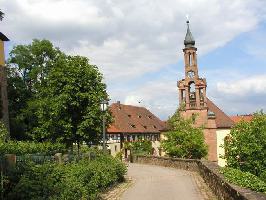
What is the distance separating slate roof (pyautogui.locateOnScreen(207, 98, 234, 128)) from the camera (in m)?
69.6

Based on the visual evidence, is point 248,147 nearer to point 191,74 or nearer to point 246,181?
point 246,181

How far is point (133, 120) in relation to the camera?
8138 cm

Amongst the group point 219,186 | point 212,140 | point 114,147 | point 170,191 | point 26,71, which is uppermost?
point 26,71

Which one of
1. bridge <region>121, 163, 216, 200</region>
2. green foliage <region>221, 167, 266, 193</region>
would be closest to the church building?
bridge <region>121, 163, 216, 200</region>

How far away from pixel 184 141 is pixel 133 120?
35.5 metres

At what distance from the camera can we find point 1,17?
13680mm

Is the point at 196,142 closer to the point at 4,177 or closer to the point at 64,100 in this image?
the point at 64,100

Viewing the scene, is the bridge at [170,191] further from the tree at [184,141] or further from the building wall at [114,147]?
the building wall at [114,147]

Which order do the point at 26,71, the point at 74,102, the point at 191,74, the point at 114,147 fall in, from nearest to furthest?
the point at 74,102 < the point at 26,71 < the point at 191,74 < the point at 114,147

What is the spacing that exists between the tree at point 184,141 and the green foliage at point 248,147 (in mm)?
11600

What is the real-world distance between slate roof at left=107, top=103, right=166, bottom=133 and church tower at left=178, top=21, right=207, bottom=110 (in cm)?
928

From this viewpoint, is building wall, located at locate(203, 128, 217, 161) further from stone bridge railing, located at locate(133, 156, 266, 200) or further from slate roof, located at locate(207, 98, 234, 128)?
stone bridge railing, located at locate(133, 156, 266, 200)

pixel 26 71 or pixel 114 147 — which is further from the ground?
pixel 26 71

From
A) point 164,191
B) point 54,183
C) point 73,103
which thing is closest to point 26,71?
point 73,103
